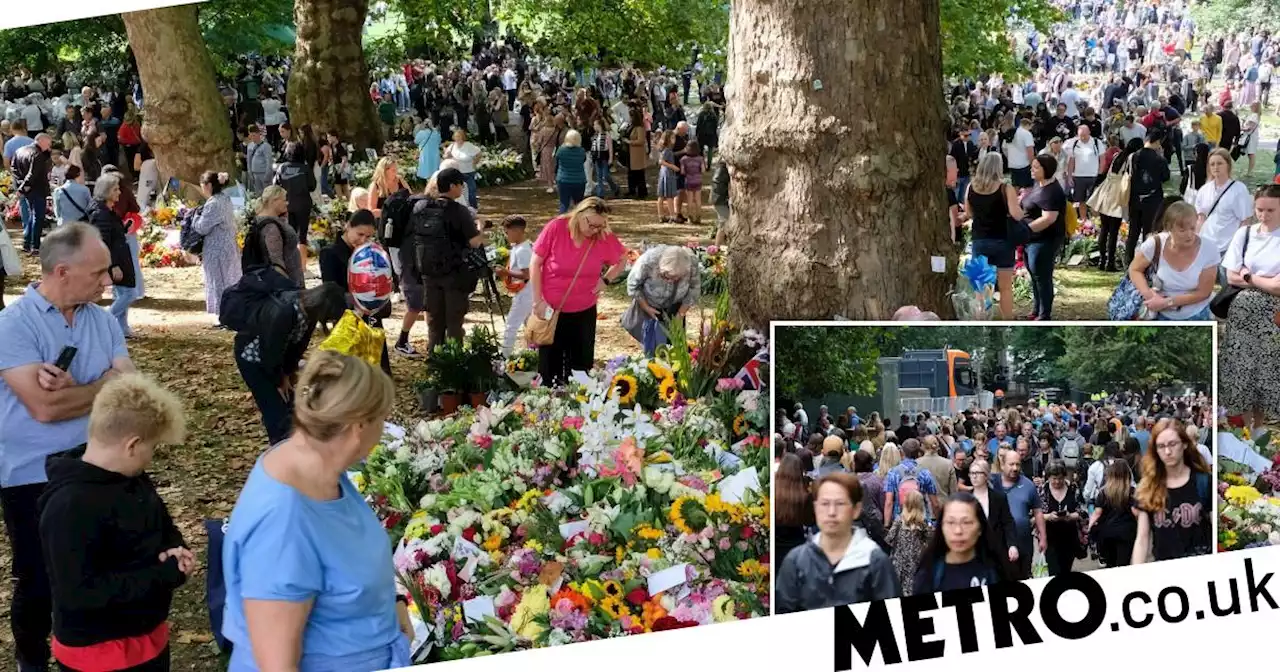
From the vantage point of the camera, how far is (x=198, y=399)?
9.58 metres

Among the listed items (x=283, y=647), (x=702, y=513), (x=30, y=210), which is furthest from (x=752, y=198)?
(x=30, y=210)

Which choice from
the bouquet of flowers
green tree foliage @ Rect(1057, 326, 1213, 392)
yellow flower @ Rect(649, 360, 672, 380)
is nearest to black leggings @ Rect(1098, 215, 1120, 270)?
the bouquet of flowers

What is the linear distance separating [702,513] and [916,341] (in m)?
1.50

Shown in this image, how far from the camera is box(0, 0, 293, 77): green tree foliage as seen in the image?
98.9 feet

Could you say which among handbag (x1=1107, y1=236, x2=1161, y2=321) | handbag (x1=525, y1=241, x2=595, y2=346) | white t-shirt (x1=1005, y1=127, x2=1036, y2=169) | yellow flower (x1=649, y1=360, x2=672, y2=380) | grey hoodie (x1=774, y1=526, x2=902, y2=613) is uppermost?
white t-shirt (x1=1005, y1=127, x2=1036, y2=169)

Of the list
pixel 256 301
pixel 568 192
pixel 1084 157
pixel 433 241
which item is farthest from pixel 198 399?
pixel 1084 157

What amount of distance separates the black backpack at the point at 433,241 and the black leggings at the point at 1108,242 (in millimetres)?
7546

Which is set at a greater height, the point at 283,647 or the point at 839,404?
the point at 839,404

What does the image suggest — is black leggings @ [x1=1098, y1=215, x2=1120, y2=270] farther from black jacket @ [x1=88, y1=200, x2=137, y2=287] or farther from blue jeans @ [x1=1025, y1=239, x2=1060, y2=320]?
black jacket @ [x1=88, y1=200, x2=137, y2=287]

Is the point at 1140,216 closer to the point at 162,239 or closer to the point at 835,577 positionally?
the point at 162,239

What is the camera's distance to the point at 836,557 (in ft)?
14.0

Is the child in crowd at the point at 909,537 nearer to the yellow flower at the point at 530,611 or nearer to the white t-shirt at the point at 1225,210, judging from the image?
the yellow flower at the point at 530,611

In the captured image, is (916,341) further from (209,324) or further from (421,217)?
(209,324)

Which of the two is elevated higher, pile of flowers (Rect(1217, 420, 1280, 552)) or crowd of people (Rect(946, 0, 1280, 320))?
crowd of people (Rect(946, 0, 1280, 320))
